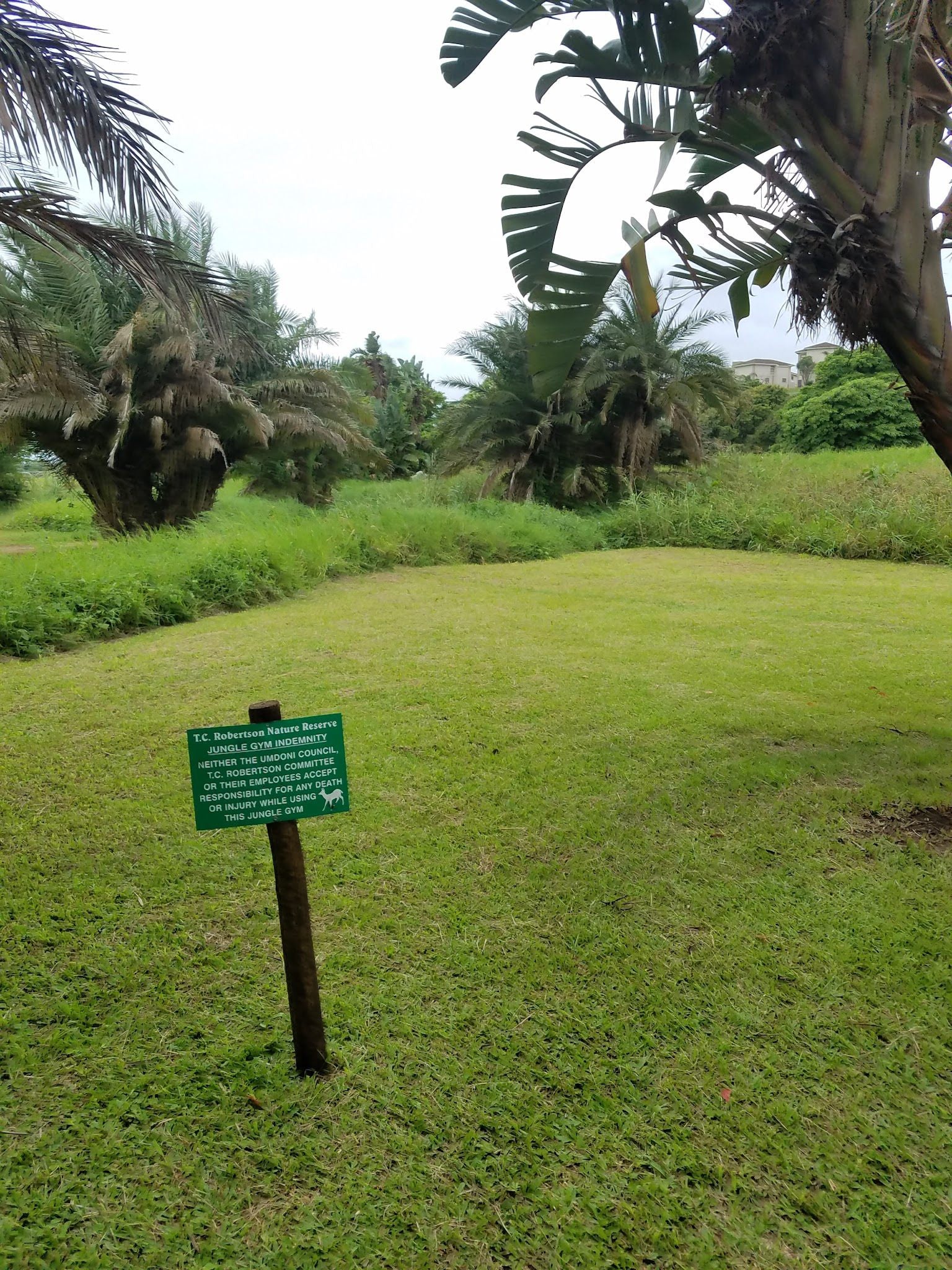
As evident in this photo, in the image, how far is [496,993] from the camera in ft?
7.59

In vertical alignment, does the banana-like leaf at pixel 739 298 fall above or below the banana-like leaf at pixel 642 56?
below

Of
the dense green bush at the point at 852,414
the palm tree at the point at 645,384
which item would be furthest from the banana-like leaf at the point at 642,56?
the dense green bush at the point at 852,414

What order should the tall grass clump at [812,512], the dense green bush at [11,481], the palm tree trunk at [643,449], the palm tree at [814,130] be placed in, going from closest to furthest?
the palm tree at [814,130], the tall grass clump at [812,512], the dense green bush at [11,481], the palm tree trunk at [643,449]

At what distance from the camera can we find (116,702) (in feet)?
15.4

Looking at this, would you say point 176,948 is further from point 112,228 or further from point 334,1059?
point 112,228

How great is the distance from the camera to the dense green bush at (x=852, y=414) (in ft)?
69.5

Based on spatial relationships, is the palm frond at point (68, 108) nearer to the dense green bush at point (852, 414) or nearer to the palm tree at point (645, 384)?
the palm tree at point (645, 384)

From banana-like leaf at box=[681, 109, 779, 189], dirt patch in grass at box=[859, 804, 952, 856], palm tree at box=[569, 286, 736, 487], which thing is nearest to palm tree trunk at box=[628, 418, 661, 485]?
palm tree at box=[569, 286, 736, 487]

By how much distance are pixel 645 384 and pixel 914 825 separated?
47.7 ft

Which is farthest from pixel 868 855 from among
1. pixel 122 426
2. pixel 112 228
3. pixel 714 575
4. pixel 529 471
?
pixel 529 471

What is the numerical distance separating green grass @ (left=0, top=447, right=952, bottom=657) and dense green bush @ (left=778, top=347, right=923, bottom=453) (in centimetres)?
321

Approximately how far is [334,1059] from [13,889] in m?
1.47

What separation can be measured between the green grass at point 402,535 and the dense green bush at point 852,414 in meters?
3.21

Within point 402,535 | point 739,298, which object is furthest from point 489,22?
point 402,535
